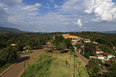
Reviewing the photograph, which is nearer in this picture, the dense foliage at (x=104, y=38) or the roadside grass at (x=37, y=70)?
the roadside grass at (x=37, y=70)

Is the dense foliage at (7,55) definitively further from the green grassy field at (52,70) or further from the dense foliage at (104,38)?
the dense foliage at (104,38)

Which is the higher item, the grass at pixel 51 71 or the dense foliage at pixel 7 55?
the dense foliage at pixel 7 55

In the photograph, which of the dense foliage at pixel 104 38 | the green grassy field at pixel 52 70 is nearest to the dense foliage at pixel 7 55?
the green grassy field at pixel 52 70

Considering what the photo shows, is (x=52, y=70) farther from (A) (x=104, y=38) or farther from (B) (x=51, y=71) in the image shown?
(A) (x=104, y=38)

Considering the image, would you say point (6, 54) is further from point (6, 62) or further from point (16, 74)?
point (16, 74)

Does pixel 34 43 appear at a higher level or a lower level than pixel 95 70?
higher

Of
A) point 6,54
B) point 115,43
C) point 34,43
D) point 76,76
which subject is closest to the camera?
point 76,76

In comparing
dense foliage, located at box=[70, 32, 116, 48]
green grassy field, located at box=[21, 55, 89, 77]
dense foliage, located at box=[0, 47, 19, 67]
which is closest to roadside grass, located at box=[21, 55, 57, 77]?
green grassy field, located at box=[21, 55, 89, 77]

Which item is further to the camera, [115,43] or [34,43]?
[115,43]

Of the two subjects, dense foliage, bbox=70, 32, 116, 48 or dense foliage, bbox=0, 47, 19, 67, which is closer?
dense foliage, bbox=0, 47, 19, 67

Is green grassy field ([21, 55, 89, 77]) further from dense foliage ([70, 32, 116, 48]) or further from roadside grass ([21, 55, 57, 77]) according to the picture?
dense foliage ([70, 32, 116, 48])

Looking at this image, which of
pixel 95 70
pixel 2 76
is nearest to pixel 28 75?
pixel 2 76
